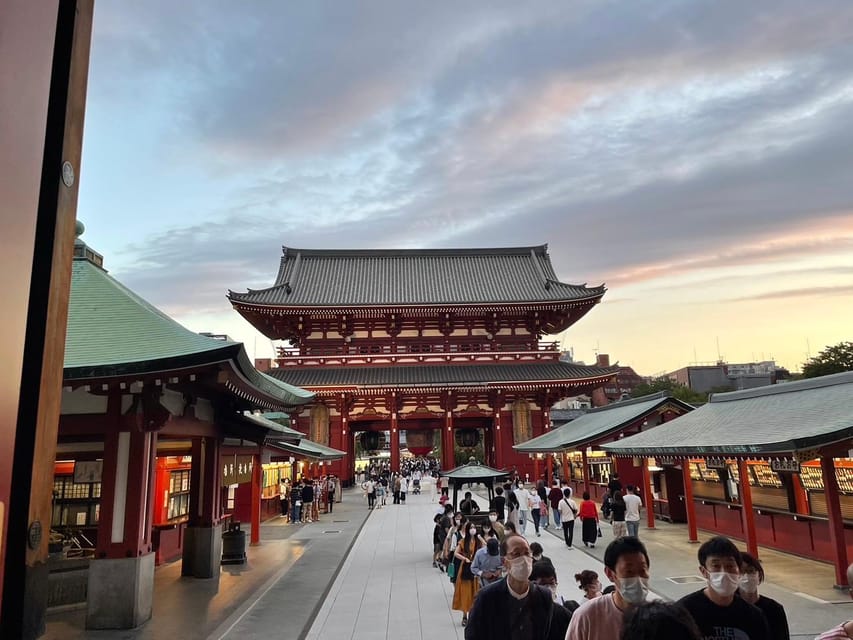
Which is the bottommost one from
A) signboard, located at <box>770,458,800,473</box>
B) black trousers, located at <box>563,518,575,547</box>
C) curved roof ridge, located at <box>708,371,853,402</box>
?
black trousers, located at <box>563,518,575,547</box>

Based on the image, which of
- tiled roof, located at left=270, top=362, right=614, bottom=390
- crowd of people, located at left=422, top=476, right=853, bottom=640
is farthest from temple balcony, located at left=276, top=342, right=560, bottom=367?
crowd of people, located at left=422, top=476, right=853, bottom=640

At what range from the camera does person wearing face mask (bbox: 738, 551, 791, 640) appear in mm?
3971

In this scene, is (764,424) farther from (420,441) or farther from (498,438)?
(420,441)

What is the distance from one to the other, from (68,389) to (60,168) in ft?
29.0

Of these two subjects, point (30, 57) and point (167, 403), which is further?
point (167, 403)

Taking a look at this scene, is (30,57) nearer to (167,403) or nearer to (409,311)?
(167,403)

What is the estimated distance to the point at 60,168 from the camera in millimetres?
1485

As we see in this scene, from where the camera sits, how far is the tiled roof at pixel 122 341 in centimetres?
788

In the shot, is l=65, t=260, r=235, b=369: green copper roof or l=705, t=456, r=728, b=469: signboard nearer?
l=65, t=260, r=235, b=369: green copper roof

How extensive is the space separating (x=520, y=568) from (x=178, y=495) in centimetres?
1414

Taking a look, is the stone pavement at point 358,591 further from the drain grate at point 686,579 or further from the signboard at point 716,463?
the signboard at point 716,463

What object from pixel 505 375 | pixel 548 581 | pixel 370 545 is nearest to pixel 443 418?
pixel 505 375

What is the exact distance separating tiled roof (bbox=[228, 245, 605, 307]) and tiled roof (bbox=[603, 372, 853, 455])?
17.9m

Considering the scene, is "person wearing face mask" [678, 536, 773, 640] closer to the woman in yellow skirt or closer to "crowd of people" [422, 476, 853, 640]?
"crowd of people" [422, 476, 853, 640]
